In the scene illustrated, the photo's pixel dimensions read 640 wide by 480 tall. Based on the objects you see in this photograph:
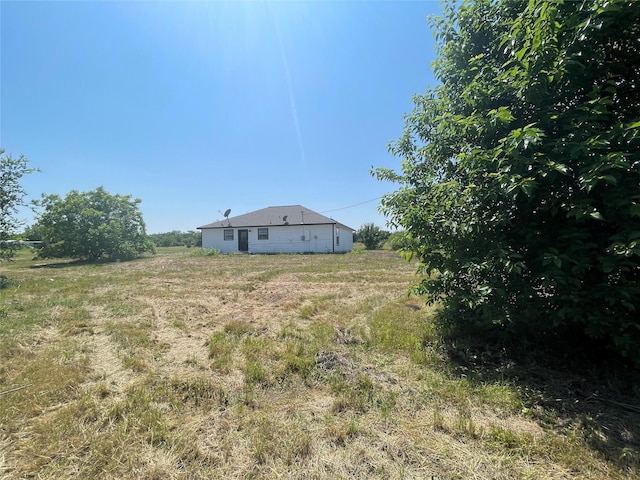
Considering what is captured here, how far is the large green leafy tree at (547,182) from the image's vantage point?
6.87 feet

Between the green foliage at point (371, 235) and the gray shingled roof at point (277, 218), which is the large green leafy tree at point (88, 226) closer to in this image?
the gray shingled roof at point (277, 218)

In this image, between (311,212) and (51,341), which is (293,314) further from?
(311,212)

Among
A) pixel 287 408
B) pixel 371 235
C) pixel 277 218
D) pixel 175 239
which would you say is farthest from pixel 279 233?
pixel 175 239

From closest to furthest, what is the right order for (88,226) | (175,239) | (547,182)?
1. (547,182)
2. (88,226)
3. (175,239)

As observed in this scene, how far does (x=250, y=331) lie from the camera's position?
13.6ft

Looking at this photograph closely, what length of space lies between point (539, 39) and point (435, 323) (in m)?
3.32

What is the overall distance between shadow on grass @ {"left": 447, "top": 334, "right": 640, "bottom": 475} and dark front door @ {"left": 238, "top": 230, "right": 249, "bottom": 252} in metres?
20.7

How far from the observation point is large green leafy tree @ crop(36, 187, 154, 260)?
→ 15305 mm

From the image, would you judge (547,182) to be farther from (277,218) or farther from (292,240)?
(277,218)

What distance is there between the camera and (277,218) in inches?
907

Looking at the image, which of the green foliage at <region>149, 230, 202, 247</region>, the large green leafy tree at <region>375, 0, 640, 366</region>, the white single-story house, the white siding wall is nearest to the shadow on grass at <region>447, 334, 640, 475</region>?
the large green leafy tree at <region>375, 0, 640, 366</region>

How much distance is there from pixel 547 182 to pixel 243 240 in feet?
71.9

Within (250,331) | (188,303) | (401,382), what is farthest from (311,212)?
(401,382)

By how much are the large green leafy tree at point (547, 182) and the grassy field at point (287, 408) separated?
0.76 metres
